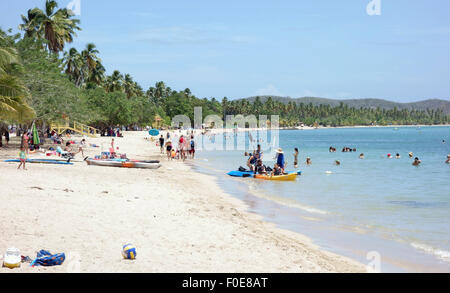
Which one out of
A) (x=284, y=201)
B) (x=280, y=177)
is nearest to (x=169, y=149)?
(x=280, y=177)

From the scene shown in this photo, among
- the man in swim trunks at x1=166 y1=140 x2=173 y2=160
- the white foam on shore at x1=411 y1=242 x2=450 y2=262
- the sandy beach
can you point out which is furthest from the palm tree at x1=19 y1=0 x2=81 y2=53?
the white foam on shore at x1=411 y1=242 x2=450 y2=262

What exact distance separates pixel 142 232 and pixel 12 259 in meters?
3.34

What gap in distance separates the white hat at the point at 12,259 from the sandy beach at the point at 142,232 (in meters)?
0.10

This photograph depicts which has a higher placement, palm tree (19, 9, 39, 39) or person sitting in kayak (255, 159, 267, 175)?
palm tree (19, 9, 39, 39)

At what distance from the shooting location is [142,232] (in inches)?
399

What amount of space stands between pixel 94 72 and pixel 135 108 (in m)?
11.7

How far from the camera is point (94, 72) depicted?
83.9m

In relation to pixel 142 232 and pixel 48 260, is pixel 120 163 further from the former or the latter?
pixel 48 260

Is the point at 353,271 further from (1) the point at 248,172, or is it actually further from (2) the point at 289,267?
(1) the point at 248,172

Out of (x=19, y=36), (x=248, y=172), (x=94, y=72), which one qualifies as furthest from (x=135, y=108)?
(x=248, y=172)

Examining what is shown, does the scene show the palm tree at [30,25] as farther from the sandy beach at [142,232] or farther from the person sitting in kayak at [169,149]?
the sandy beach at [142,232]

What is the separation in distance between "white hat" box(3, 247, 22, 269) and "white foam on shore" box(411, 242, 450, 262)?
8751 millimetres

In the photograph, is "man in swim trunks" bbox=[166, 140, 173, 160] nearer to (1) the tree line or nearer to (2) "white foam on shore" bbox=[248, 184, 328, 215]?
(1) the tree line

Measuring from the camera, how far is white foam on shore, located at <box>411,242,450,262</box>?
1058 centimetres
